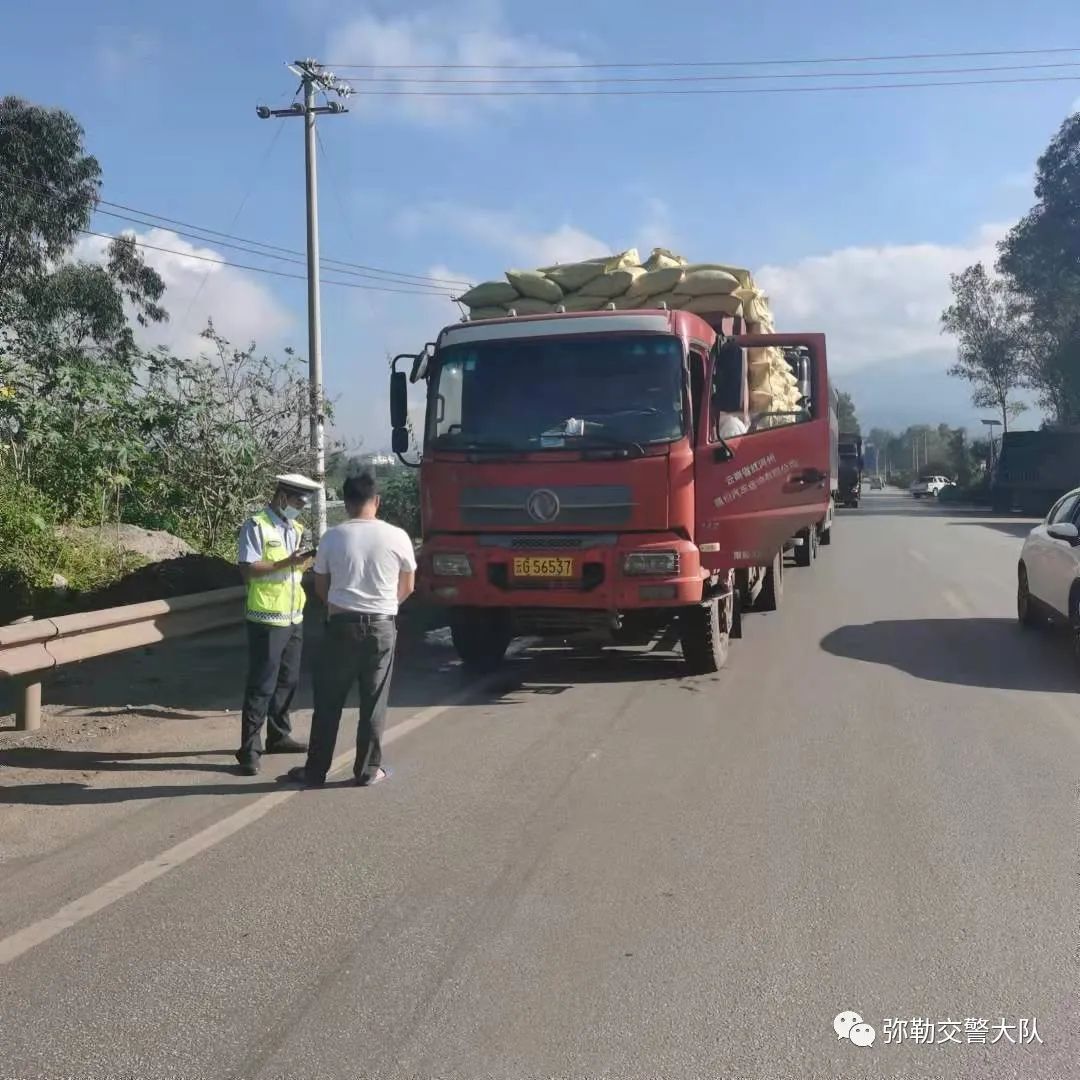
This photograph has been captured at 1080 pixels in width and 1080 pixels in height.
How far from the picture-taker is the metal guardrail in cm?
675

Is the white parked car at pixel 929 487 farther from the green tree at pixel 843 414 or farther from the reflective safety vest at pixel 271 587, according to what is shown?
the reflective safety vest at pixel 271 587

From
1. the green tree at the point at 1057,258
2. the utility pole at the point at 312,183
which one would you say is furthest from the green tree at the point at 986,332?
the utility pole at the point at 312,183

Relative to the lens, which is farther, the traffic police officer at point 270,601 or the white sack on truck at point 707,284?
the white sack on truck at point 707,284

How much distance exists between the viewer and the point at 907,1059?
3.28 m

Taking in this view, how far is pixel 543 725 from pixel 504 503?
1.84 metres

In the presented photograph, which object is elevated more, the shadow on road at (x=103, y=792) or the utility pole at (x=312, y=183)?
the utility pole at (x=312, y=183)

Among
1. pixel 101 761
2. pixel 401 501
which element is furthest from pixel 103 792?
pixel 401 501

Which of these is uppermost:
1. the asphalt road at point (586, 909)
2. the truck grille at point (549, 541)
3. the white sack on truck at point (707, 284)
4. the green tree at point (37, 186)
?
the green tree at point (37, 186)

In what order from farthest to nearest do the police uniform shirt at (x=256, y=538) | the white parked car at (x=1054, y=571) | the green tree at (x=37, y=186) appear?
the green tree at (x=37, y=186) → the white parked car at (x=1054, y=571) → the police uniform shirt at (x=256, y=538)

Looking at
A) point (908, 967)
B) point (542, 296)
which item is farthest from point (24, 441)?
point (908, 967)

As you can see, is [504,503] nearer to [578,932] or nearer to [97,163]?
[578,932]

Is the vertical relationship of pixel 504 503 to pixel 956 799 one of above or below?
above

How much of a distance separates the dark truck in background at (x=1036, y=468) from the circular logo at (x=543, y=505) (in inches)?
1458

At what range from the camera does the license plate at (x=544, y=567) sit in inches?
337
